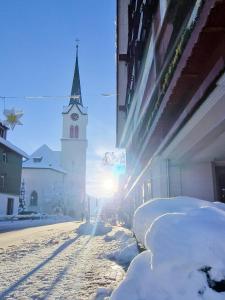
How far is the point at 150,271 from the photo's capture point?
8.07ft

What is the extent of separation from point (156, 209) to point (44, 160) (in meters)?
60.8

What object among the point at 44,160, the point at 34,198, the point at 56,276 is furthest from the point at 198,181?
the point at 44,160

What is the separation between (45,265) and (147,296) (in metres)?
4.40

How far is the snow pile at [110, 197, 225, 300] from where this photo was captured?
2.09 m

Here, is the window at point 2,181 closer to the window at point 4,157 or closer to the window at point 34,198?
the window at point 4,157

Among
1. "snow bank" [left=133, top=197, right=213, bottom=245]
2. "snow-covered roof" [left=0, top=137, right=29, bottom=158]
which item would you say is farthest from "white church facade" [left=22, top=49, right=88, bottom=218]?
"snow bank" [left=133, top=197, right=213, bottom=245]

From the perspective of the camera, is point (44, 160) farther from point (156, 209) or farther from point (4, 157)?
point (156, 209)

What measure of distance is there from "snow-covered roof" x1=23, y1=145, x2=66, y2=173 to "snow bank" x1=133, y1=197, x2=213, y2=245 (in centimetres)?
5773

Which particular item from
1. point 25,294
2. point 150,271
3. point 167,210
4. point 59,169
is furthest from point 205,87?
point 59,169

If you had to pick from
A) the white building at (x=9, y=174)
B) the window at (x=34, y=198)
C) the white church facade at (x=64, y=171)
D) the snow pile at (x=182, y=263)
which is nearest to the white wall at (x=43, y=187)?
the white church facade at (x=64, y=171)

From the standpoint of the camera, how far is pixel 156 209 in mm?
3441

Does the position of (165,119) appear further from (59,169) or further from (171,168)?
(59,169)

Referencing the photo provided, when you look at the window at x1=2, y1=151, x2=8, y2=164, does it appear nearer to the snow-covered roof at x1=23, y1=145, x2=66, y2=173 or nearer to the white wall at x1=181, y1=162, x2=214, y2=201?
the snow-covered roof at x1=23, y1=145, x2=66, y2=173

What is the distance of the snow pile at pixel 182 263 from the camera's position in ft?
6.87
